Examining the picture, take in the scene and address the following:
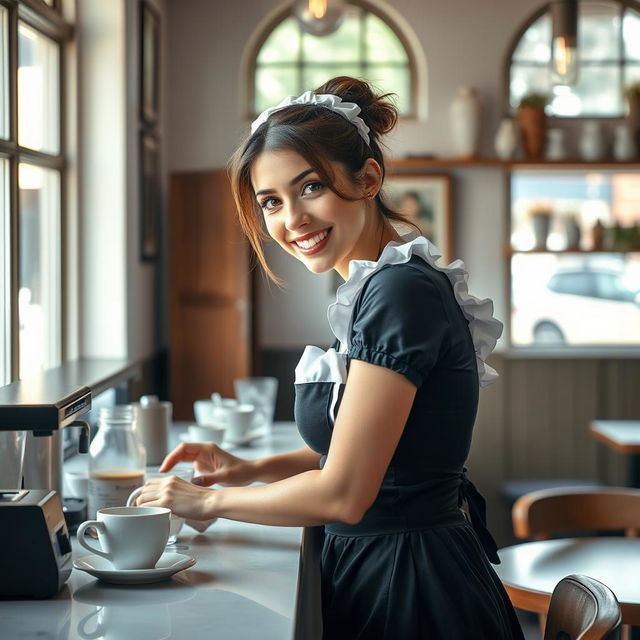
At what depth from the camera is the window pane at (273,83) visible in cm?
539

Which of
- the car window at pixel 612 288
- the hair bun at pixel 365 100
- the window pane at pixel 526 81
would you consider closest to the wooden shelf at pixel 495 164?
the window pane at pixel 526 81

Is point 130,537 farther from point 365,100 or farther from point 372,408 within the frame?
point 365,100

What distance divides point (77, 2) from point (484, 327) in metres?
2.80

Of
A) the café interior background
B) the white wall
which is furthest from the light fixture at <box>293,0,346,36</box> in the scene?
the white wall

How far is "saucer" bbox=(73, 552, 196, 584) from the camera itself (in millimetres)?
1487

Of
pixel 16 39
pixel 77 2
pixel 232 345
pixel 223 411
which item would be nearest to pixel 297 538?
pixel 223 411

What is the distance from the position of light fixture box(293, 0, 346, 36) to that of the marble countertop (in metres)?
2.30

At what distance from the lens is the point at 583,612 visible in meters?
1.46

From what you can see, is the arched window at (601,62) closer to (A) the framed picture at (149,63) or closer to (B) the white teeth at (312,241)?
(A) the framed picture at (149,63)

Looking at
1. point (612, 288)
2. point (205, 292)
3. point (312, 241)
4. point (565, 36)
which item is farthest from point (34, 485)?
point (612, 288)

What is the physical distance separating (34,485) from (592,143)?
4062 millimetres

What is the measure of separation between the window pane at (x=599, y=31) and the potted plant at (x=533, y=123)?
44 centimetres

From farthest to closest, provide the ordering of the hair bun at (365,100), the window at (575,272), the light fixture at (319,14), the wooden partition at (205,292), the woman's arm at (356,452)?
the window at (575,272)
the wooden partition at (205,292)
the light fixture at (319,14)
the hair bun at (365,100)
the woman's arm at (356,452)

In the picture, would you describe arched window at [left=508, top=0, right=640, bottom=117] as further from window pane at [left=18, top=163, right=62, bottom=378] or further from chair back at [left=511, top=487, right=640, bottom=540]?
chair back at [left=511, top=487, right=640, bottom=540]
